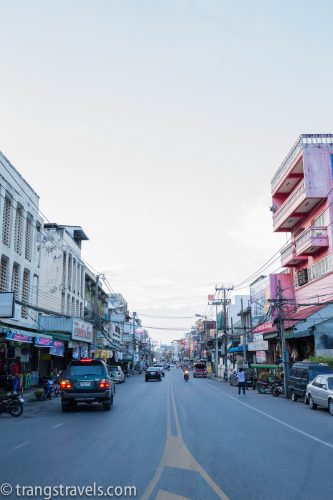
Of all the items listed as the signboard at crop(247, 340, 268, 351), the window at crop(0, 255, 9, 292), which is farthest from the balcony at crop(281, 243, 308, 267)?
the window at crop(0, 255, 9, 292)

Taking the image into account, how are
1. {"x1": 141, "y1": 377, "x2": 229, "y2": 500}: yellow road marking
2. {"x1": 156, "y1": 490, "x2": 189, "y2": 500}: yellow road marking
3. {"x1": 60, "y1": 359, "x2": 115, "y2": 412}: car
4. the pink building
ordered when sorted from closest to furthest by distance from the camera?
{"x1": 156, "y1": 490, "x2": 189, "y2": 500}: yellow road marking < {"x1": 141, "y1": 377, "x2": 229, "y2": 500}: yellow road marking < {"x1": 60, "y1": 359, "x2": 115, "y2": 412}: car < the pink building

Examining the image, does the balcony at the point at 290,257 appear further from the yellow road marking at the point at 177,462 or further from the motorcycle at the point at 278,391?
the yellow road marking at the point at 177,462

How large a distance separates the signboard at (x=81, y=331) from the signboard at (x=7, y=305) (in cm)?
1634

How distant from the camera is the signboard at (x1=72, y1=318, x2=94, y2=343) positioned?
41031 millimetres

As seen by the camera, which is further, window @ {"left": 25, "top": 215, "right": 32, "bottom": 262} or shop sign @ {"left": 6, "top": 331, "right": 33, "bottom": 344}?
window @ {"left": 25, "top": 215, "right": 32, "bottom": 262}

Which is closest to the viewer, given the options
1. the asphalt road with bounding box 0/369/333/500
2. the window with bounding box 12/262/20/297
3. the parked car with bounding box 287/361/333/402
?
the asphalt road with bounding box 0/369/333/500

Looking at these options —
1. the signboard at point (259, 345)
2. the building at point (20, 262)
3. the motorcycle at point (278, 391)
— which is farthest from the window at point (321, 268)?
the building at point (20, 262)

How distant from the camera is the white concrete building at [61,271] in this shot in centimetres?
4156

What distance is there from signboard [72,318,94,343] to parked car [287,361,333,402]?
758 inches

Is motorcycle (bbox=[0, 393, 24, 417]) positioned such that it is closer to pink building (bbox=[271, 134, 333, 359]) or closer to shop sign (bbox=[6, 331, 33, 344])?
shop sign (bbox=[6, 331, 33, 344])

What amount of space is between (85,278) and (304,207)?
1103 inches

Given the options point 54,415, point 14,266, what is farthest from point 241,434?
point 14,266

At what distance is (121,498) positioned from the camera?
6.91 meters

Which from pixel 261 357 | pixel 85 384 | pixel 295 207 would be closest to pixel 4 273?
pixel 85 384
